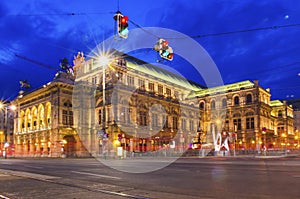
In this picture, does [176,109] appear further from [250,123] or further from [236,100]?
[250,123]

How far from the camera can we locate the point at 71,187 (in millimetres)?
11211

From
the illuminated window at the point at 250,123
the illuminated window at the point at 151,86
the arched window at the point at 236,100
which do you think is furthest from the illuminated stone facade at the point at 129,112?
the illuminated window at the point at 151,86

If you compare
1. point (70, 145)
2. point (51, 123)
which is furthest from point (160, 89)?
point (51, 123)

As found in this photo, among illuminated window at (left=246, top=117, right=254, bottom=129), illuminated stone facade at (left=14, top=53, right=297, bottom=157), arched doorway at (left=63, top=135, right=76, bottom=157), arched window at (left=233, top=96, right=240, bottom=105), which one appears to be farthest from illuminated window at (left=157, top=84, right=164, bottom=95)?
arched doorway at (left=63, top=135, right=76, bottom=157)

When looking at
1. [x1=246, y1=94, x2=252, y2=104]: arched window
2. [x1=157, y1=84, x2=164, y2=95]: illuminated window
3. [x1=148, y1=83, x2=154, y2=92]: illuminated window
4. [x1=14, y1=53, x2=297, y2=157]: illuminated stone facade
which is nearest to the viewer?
[x1=14, y1=53, x2=297, y2=157]: illuminated stone facade

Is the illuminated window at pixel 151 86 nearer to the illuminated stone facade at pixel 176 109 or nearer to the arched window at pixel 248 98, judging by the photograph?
the illuminated stone facade at pixel 176 109

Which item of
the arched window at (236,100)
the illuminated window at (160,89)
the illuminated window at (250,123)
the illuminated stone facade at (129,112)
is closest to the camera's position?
the illuminated stone facade at (129,112)

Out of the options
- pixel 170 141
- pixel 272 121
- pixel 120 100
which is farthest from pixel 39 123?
pixel 272 121

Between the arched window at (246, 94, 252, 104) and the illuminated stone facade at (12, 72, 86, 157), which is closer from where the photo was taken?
the illuminated stone facade at (12, 72, 86, 157)

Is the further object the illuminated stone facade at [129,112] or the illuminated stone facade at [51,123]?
the illuminated stone facade at [129,112]

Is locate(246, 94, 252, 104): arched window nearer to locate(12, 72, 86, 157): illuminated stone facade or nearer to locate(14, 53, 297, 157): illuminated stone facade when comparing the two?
locate(14, 53, 297, 157): illuminated stone facade

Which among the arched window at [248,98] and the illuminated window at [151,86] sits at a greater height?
the illuminated window at [151,86]

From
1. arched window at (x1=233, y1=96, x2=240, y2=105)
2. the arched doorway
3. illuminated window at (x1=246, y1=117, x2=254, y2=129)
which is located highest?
arched window at (x1=233, y1=96, x2=240, y2=105)

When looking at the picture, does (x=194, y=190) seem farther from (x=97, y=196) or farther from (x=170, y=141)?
(x=170, y=141)
